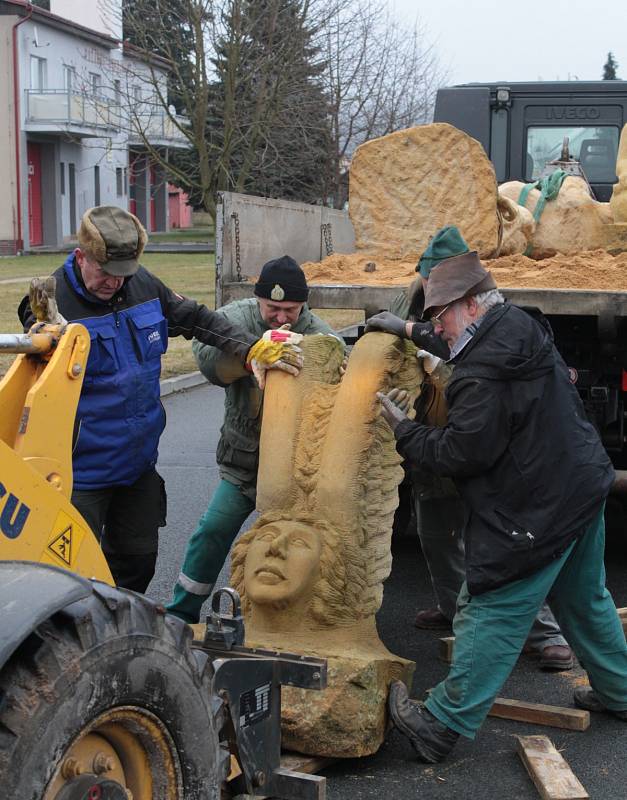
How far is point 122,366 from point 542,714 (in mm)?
2080

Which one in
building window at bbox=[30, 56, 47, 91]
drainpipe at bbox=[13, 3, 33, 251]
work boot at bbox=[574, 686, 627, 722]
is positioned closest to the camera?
work boot at bbox=[574, 686, 627, 722]

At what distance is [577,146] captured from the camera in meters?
9.80

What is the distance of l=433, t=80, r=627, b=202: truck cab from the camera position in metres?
9.71

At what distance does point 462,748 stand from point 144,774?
1.75 meters

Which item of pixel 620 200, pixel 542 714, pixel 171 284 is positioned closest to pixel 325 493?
pixel 542 714

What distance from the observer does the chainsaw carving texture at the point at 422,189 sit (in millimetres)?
6762

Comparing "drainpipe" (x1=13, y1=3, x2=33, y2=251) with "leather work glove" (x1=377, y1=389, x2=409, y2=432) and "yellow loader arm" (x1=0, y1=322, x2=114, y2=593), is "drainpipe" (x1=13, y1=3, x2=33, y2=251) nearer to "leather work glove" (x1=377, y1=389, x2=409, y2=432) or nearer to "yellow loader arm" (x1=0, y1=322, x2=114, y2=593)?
"leather work glove" (x1=377, y1=389, x2=409, y2=432)

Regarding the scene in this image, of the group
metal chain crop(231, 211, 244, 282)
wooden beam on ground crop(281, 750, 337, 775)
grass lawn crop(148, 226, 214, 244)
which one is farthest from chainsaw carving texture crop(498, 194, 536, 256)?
grass lawn crop(148, 226, 214, 244)

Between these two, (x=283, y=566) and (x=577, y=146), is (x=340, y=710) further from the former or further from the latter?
(x=577, y=146)

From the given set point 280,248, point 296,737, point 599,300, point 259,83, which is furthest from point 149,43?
point 296,737

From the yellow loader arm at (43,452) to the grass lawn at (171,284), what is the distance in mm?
6366

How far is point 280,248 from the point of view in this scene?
276 inches

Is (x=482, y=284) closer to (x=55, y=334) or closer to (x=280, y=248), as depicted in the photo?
(x=55, y=334)

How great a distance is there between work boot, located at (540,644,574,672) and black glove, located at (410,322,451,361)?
1471 millimetres
